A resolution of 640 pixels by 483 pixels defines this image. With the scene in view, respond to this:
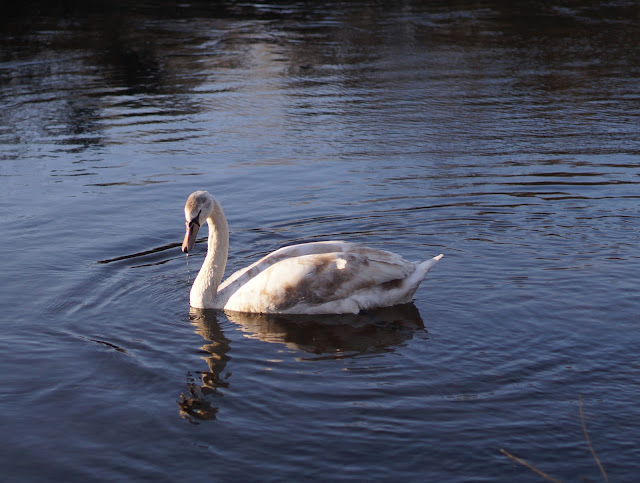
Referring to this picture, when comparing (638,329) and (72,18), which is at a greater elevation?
(72,18)

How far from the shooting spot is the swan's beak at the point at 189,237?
9.88m

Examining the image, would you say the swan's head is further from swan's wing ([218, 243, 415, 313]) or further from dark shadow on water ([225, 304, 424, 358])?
dark shadow on water ([225, 304, 424, 358])

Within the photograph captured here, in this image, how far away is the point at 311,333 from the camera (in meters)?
9.50

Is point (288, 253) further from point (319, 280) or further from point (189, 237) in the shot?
point (189, 237)

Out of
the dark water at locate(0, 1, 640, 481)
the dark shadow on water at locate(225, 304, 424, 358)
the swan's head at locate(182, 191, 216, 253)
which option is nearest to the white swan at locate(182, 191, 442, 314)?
the swan's head at locate(182, 191, 216, 253)

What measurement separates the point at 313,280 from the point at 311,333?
0.62 metres

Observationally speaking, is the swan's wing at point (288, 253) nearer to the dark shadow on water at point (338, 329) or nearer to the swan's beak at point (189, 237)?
the dark shadow on water at point (338, 329)

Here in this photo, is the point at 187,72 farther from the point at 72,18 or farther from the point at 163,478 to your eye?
the point at 163,478

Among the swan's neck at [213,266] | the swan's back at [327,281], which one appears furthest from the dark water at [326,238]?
the swan's neck at [213,266]

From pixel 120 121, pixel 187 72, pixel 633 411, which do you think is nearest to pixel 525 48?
pixel 187 72

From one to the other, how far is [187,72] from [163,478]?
1905 cm

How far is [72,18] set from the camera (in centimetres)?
3522

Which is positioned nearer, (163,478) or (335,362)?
(163,478)

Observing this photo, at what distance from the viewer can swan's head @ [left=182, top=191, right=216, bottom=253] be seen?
9961 millimetres
